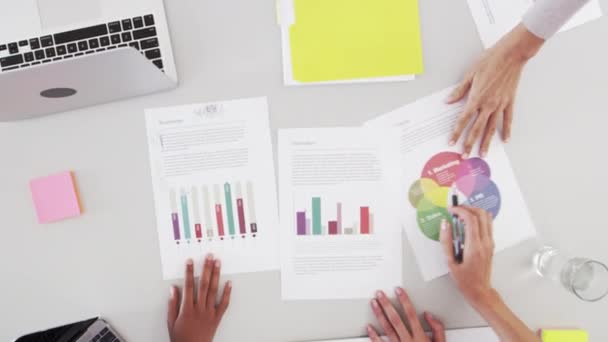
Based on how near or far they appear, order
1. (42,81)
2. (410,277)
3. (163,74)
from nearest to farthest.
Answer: (42,81)
(163,74)
(410,277)

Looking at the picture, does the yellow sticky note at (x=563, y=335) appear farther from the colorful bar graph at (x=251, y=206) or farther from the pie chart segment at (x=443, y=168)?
the colorful bar graph at (x=251, y=206)

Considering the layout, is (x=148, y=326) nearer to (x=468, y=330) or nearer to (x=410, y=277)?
(x=410, y=277)

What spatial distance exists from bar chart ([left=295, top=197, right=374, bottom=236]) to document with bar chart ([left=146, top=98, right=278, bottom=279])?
0.06 metres

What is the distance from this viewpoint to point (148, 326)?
924mm

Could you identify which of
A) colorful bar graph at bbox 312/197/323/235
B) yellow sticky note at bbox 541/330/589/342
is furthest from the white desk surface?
colorful bar graph at bbox 312/197/323/235

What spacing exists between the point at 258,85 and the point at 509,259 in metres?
0.60

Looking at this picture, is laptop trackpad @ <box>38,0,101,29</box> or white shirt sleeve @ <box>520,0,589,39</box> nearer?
white shirt sleeve @ <box>520,0,589,39</box>

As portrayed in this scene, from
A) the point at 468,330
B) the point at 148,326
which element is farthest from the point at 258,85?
the point at 468,330

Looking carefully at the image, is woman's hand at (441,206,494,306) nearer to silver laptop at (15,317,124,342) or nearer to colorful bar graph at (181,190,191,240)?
colorful bar graph at (181,190,191,240)

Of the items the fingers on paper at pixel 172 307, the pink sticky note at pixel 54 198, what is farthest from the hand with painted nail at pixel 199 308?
the pink sticky note at pixel 54 198

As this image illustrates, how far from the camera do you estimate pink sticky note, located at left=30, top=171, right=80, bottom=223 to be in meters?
0.90

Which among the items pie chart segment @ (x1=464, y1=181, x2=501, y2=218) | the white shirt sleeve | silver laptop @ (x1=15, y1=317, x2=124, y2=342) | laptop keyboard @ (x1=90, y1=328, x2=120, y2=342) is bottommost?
laptop keyboard @ (x1=90, y1=328, x2=120, y2=342)

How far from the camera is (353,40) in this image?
895mm

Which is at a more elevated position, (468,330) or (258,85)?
(258,85)
